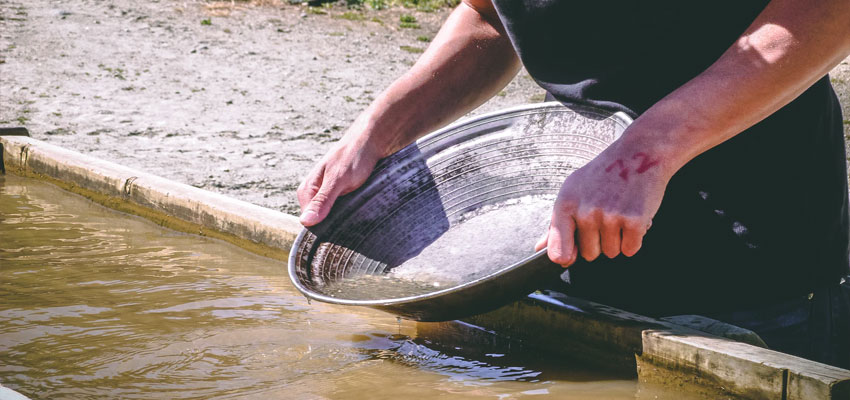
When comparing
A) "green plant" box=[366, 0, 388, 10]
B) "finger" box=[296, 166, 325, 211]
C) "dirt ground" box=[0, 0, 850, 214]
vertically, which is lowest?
"finger" box=[296, 166, 325, 211]

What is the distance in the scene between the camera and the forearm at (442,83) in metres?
2.21

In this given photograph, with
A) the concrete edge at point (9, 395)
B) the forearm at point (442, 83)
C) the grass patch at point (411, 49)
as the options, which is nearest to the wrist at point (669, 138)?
the forearm at point (442, 83)

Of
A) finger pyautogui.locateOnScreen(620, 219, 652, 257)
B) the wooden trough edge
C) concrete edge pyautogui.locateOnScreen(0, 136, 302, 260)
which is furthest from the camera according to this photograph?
concrete edge pyautogui.locateOnScreen(0, 136, 302, 260)

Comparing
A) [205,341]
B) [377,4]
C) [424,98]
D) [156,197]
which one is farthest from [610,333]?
[377,4]

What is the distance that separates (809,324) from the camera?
1.86 meters

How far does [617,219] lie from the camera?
147cm

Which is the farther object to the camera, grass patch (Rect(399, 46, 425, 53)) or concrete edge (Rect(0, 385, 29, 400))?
grass patch (Rect(399, 46, 425, 53))

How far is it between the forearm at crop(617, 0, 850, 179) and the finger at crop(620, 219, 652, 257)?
0.10 metres

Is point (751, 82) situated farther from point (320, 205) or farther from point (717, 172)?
point (320, 205)

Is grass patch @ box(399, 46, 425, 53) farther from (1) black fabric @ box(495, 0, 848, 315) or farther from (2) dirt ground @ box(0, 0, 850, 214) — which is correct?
(1) black fabric @ box(495, 0, 848, 315)

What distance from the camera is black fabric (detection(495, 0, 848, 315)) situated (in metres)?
1.75

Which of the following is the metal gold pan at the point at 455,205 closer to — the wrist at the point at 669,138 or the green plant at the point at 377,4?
the wrist at the point at 669,138

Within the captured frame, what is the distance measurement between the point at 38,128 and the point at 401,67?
3.09m

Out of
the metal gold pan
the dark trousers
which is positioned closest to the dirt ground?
the metal gold pan
